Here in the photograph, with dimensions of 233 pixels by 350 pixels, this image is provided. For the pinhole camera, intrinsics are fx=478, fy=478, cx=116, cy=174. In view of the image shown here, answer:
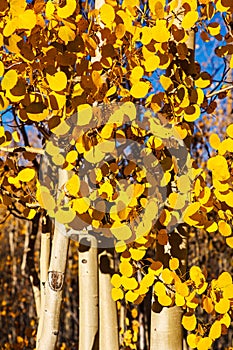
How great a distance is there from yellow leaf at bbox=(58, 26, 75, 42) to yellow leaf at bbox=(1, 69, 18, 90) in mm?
97

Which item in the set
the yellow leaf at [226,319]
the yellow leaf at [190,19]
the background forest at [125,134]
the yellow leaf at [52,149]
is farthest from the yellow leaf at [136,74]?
the yellow leaf at [226,319]

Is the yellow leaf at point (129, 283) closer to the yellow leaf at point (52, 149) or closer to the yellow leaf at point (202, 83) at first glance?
the yellow leaf at point (52, 149)

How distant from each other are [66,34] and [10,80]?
12 cm

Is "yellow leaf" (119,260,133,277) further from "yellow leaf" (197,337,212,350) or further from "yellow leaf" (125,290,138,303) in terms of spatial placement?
"yellow leaf" (197,337,212,350)

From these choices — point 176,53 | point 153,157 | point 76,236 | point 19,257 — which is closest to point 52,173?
point 76,236

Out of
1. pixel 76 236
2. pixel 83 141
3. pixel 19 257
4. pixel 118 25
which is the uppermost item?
pixel 19 257

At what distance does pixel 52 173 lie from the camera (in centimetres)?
116

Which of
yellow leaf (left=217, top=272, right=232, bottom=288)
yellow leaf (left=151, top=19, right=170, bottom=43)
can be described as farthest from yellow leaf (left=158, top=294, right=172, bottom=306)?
yellow leaf (left=151, top=19, right=170, bottom=43)

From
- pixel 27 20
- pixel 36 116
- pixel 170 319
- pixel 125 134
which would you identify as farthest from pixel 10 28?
pixel 170 319

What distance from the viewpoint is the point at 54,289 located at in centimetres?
107

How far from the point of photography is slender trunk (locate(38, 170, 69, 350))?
1.06 metres

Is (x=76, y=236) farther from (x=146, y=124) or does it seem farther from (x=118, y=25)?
(x=118, y=25)

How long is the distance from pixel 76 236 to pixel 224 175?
442 millimetres

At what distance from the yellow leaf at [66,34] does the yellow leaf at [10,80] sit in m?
0.10
